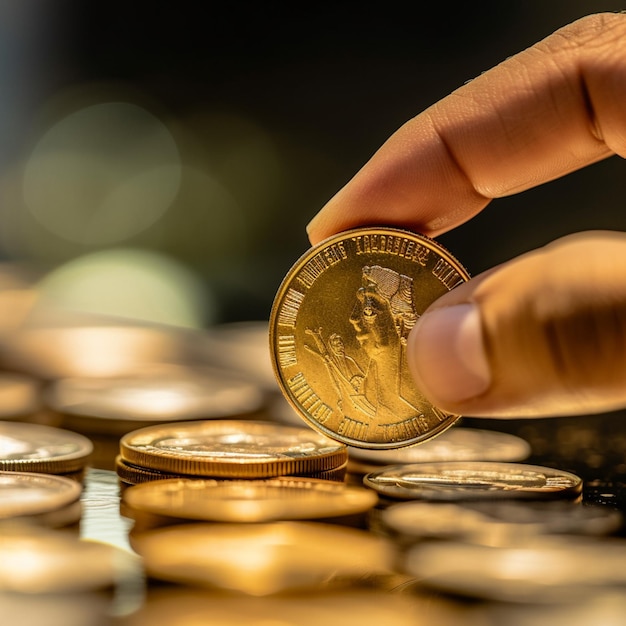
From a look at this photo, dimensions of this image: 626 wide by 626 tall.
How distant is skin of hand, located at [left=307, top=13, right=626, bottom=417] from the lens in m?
0.79

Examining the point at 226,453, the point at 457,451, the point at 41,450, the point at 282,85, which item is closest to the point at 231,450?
the point at 226,453

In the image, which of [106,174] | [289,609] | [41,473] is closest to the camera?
[289,609]

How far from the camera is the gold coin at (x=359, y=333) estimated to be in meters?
1.10

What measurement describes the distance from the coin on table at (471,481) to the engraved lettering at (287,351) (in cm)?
18

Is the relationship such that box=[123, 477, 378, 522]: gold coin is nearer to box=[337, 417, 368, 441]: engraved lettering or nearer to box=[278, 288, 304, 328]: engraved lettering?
box=[337, 417, 368, 441]: engraved lettering

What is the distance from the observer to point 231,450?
1178mm

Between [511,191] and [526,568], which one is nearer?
[526,568]

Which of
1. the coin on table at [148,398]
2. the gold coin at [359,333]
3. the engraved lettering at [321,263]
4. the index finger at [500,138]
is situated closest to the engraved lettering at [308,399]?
the gold coin at [359,333]

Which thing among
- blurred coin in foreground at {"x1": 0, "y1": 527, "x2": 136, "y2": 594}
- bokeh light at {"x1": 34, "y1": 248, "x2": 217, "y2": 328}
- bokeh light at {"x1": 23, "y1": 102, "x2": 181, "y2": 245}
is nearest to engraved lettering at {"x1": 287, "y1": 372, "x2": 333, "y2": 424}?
blurred coin in foreground at {"x1": 0, "y1": 527, "x2": 136, "y2": 594}

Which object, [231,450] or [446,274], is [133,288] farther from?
[446,274]

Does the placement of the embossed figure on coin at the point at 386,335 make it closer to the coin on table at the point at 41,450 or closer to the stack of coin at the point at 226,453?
the stack of coin at the point at 226,453

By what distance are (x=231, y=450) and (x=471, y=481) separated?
0.32m

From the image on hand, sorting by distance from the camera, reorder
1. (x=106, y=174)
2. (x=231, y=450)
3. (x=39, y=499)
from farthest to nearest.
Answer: (x=106, y=174)
(x=231, y=450)
(x=39, y=499)

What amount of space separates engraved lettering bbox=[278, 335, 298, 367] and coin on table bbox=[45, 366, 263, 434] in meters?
0.46
